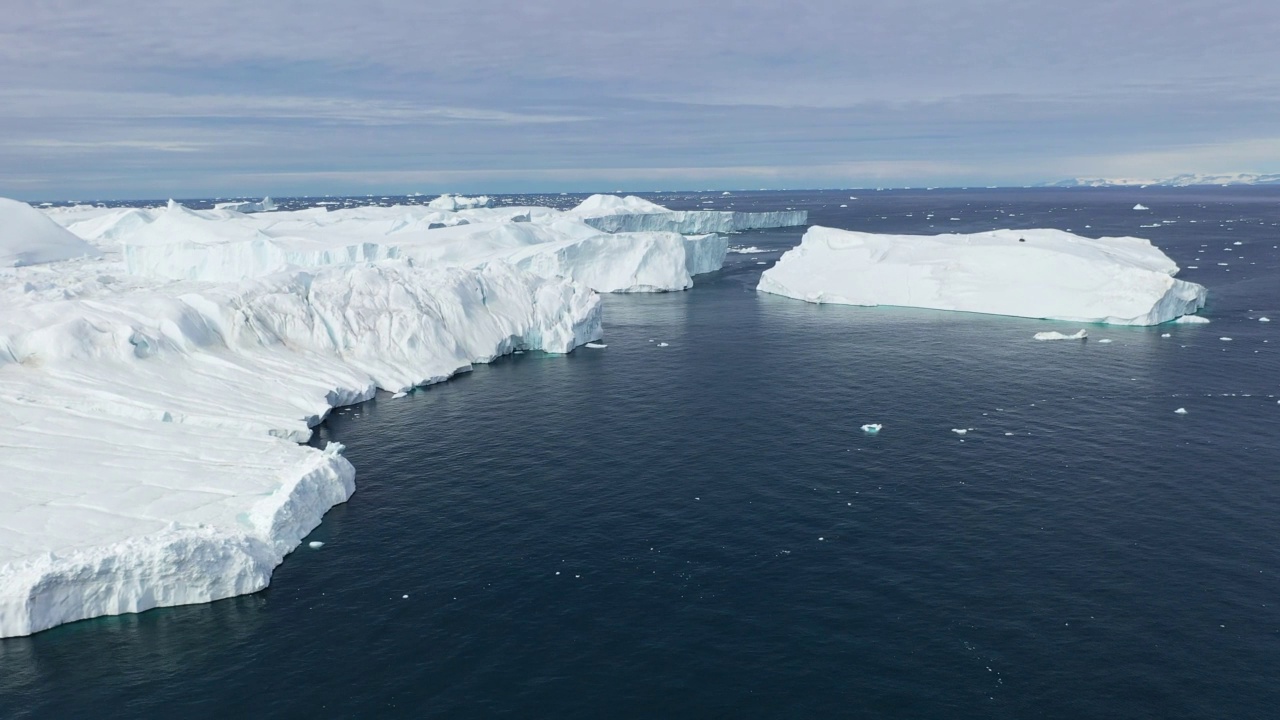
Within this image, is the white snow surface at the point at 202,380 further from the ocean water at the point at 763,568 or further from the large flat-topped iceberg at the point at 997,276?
the large flat-topped iceberg at the point at 997,276

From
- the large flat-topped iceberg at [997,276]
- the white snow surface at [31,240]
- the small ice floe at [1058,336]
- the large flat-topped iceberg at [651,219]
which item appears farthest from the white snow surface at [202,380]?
the large flat-topped iceberg at [651,219]

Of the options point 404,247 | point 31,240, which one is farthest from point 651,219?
point 31,240

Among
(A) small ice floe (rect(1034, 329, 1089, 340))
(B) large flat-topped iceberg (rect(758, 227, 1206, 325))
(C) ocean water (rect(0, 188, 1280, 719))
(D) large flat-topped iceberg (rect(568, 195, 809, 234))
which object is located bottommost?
(C) ocean water (rect(0, 188, 1280, 719))

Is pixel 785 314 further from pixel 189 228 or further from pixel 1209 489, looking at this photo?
pixel 189 228

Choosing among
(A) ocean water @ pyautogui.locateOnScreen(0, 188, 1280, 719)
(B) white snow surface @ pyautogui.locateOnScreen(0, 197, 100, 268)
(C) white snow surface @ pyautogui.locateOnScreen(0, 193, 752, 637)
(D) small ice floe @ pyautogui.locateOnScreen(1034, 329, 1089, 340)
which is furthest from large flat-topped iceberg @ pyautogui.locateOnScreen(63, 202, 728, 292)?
(D) small ice floe @ pyautogui.locateOnScreen(1034, 329, 1089, 340)

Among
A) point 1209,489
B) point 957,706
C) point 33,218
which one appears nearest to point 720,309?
point 1209,489

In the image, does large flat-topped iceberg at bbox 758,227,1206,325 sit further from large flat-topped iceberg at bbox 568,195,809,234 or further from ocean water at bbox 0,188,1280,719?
large flat-topped iceberg at bbox 568,195,809,234
